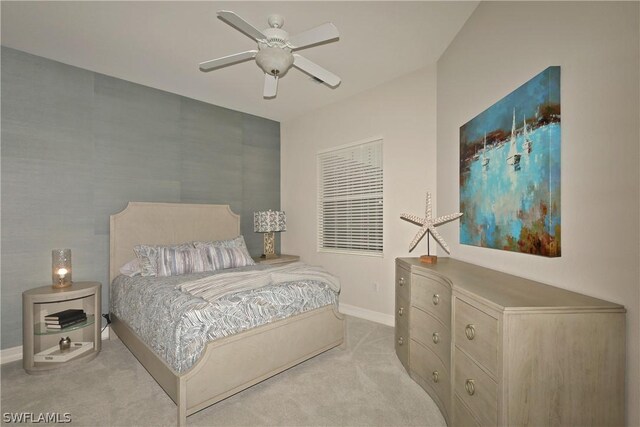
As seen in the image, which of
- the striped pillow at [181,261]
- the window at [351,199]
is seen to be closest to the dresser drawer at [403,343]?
the window at [351,199]

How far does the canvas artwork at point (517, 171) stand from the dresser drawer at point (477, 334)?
1.78ft

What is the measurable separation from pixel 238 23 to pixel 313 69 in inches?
29.4

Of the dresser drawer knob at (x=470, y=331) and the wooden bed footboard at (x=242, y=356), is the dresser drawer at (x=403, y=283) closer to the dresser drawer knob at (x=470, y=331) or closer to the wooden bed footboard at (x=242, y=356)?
the wooden bed footboard at (x=242, y=356)

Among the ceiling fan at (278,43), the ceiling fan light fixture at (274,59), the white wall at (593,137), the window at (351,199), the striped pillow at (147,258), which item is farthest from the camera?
the window at (351,199)

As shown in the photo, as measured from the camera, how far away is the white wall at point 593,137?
1.16 metres

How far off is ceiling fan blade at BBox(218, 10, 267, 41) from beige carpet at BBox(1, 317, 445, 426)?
2540 millimetres

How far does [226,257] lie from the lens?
346 centimetres

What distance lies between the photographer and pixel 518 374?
1225 mm

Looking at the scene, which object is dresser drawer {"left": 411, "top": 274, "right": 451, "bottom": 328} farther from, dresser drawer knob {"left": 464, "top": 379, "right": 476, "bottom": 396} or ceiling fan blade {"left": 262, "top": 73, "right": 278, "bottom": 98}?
ceiling fan blade {"left": 262, "top": 73, "right": 278, "bottom": 98}

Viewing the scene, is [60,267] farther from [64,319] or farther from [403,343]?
[403,343]

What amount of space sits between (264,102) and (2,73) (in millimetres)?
2604

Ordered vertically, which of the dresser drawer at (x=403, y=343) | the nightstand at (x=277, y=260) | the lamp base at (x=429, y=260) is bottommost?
the dresser drawer at (x=403, y=343)

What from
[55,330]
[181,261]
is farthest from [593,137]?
[55,330]

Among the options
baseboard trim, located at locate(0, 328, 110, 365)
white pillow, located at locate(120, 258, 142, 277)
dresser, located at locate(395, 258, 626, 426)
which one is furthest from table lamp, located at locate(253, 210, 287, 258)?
dresser, located at locate(395, 258, 626, 426)
